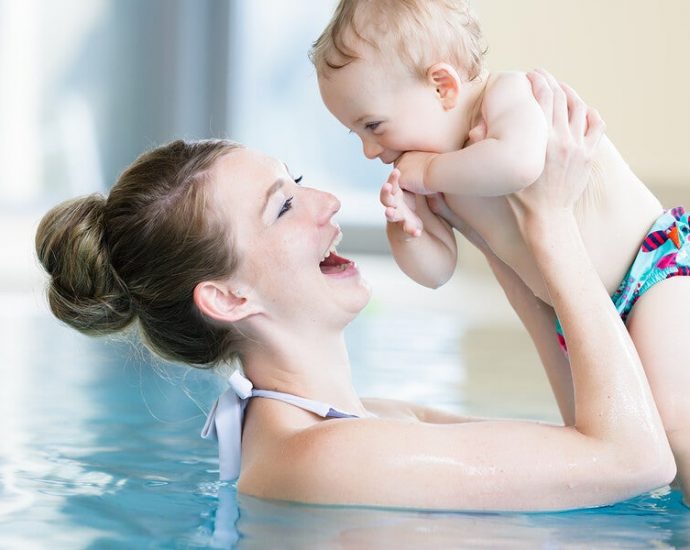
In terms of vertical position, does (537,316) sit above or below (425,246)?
below

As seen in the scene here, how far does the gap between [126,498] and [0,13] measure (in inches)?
275

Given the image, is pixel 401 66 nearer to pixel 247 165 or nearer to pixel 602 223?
pixel 247 165

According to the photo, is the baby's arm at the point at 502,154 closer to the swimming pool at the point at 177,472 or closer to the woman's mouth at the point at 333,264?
the woman's mouth at the point at 333,264

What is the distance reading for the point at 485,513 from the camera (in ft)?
6.44

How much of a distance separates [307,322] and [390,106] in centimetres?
40

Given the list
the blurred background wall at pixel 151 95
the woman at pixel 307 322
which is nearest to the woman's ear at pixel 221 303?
the woman at pixel 307 322

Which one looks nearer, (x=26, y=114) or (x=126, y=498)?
(x=126, y=498)

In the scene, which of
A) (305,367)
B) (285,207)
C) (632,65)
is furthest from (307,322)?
(632,65)

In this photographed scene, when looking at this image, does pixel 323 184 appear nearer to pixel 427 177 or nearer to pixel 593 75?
pixel 593 75

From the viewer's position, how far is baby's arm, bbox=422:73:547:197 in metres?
1.97

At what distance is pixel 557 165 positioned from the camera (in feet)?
6.69

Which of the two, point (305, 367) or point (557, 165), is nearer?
Result: point (557, 165)

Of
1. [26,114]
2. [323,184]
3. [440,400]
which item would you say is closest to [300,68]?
[323,184]

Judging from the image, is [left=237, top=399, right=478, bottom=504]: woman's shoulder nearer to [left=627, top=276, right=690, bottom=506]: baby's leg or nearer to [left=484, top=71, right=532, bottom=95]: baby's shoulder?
[left=627, top=276, right=690, bottom=506]: baby's leg
